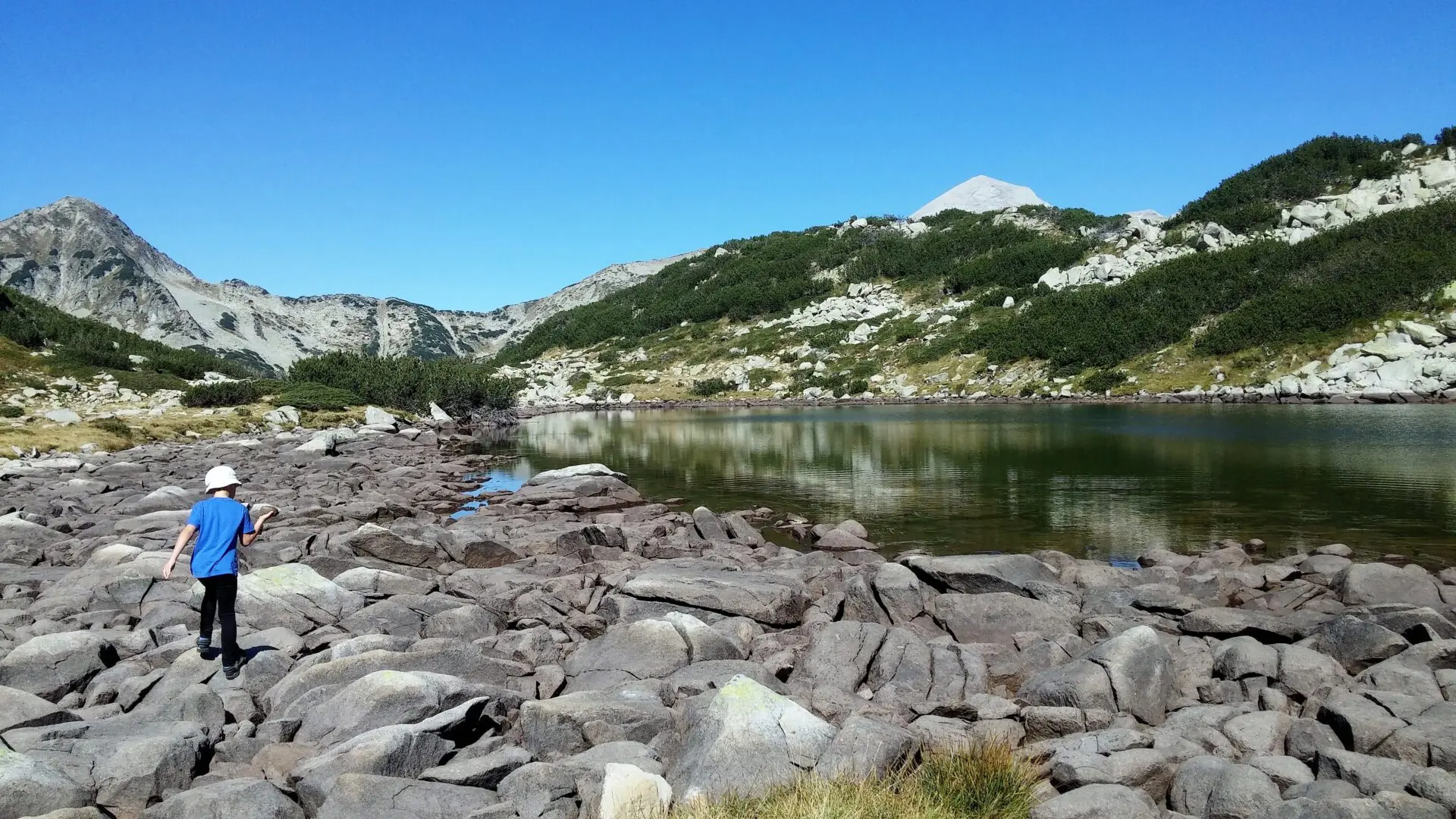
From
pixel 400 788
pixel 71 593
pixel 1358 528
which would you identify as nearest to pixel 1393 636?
pixel 400 788

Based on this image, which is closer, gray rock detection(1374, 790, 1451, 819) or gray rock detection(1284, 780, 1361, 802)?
gray rock detection(1374, 790, 1451, 819)

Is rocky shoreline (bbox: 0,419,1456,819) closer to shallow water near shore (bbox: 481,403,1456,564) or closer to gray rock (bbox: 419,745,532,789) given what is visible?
gray rock (bbox: 419,745,532,789)

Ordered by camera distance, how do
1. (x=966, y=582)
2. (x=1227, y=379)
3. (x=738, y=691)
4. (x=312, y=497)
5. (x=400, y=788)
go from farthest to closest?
(x=1227, y=379) → (x=312, y=497) → (x=966, y=582) → (x=738, y=691) → (x=400, y=788)

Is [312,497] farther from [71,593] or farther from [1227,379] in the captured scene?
[1227,379]

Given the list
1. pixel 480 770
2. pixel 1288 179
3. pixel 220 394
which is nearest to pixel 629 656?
pixel 480 770

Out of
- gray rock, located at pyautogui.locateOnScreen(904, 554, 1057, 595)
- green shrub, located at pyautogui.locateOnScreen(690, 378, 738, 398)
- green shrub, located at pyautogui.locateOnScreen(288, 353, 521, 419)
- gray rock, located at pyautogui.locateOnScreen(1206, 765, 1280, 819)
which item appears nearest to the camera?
gray rock, located at pyautogui.locateOnScreen(1206, 765, 1280, 819)

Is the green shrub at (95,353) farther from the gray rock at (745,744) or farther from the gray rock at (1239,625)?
the gray rock at (1239,625)

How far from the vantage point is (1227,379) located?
81000 mm

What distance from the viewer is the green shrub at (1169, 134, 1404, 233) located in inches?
4459

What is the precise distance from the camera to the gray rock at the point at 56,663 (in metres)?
9.98

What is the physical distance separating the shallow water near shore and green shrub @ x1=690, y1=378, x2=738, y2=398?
178 ft

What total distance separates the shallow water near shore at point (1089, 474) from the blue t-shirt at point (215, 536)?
1771 cm

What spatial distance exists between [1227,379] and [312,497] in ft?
278

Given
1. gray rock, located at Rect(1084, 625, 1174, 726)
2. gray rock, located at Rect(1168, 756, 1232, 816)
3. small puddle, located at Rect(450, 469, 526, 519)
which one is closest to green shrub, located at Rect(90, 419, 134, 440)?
small puddle, located at Rect(450, 469, 526, 519)
